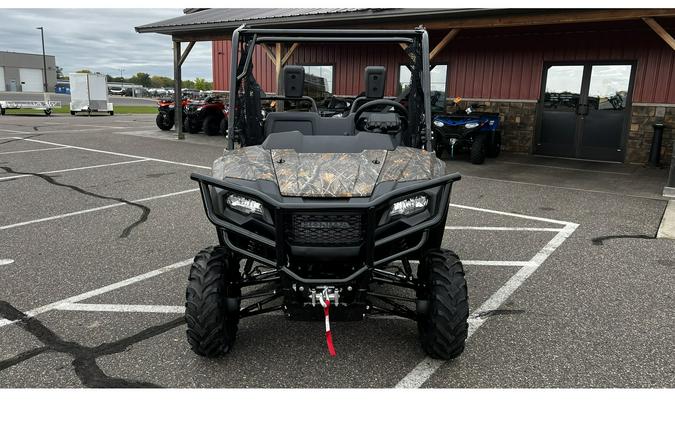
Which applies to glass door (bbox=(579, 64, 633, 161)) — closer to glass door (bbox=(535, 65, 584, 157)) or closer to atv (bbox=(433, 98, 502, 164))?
glass door (bbox=(535, 65, 584, 157))

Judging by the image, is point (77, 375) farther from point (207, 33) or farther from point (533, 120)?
point (207, 33)

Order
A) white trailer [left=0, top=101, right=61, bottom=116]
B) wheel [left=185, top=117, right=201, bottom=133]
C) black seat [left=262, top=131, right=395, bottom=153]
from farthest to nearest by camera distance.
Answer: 1. white trailer [left=0, top=101, right=61, bottom=116]
2. wheel [left=185, top=117, right=201, bottom=133]
3. black seat [left=262, top=131, right=395, bottom=153]

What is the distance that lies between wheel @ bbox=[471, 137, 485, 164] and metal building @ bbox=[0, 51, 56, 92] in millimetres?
79524

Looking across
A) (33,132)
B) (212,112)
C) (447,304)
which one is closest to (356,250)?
(447,304)

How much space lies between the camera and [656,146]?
Answer: 1115 cm

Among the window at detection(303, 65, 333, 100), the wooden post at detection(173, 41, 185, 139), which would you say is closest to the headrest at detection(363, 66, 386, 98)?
the window at detection(303, 65, 333, 100)

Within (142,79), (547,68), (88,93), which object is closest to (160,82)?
(142,79)

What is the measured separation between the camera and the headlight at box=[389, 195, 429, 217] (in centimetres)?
279

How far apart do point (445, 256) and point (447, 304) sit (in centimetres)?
32

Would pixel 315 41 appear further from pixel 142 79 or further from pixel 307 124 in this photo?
pixel 142 79

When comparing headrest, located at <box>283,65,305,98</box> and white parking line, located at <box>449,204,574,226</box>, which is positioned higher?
headrest, located at <box>283,65,305,98</box>

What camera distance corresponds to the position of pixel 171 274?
14.2 ft

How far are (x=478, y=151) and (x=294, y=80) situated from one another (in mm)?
7674

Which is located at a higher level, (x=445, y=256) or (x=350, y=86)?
(x=350, y=86)
